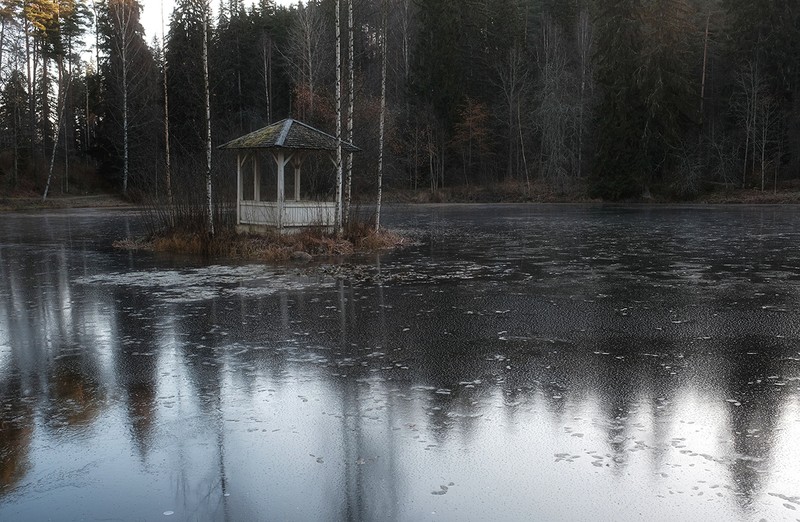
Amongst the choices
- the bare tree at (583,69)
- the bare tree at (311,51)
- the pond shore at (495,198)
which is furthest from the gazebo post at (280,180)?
the bare tree at (583,69)

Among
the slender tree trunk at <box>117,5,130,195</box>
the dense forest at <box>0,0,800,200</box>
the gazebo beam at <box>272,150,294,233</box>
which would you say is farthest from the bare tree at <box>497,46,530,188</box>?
the gazebo beam at <box>272,150,294,233</box>

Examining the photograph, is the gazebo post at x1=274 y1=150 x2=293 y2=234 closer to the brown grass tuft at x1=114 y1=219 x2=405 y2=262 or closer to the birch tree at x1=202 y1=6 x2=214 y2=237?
the brown grass tuft at x1=114 y1=219 x2=405 y2=262

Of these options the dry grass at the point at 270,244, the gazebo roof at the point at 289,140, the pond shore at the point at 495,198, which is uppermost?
the gazebo roof at the point at 289,140

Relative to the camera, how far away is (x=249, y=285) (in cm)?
1501

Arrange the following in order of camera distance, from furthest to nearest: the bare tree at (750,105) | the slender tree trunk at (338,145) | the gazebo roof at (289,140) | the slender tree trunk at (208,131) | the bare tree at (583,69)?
the bare tree at (583,69), the bare tree at (750,105), the gazebo roof at (289,140), the slender tree trunk at (338,145), the slender tree trunk at (208,131)

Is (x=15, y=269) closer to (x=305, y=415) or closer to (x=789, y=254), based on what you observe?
(x=305, y=415)

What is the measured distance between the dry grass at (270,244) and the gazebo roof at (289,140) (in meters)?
2.72

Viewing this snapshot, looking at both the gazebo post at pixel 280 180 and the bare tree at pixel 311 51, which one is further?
the bare tree at pixel 311 51

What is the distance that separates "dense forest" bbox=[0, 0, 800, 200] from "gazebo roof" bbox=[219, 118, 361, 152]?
22681 millimetres

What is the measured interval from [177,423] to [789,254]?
60.3 feet

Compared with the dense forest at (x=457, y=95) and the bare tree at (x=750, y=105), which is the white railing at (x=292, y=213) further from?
the bare tree at (x=750, y=105)

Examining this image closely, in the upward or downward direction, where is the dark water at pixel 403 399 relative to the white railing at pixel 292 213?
downward

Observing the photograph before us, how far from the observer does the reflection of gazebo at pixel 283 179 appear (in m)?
22.7

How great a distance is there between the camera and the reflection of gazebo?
22.7 metres
